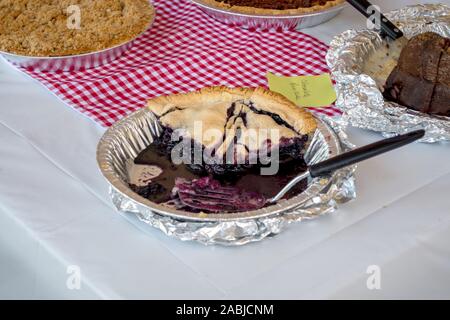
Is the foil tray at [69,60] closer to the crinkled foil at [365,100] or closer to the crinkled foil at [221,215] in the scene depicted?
the crinkled foil at [221,215]

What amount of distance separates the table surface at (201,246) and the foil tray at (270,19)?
481mm

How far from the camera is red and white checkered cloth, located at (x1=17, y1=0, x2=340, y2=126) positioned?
57.1 inches

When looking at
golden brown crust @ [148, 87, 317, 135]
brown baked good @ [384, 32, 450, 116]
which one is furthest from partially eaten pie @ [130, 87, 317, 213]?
brown baked good @ [384, 32, 450, 116]

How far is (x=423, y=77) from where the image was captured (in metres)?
1.35

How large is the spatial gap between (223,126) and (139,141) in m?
0.17

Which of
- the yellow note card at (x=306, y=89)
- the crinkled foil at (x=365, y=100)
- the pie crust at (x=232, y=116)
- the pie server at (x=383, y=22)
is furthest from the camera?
the pie server at (x=383, y=22)

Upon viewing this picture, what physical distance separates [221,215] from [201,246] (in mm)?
78

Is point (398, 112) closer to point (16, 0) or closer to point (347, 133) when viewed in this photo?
point (347, 133)

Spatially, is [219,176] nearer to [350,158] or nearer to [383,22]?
[350,158]

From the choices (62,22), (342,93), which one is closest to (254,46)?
(342,93)

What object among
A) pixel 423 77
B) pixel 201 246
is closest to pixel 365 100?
pixel 423 77

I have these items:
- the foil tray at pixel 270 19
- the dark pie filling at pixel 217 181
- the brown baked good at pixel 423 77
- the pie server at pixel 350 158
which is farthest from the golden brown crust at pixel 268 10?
the pie server at pixel 350 158

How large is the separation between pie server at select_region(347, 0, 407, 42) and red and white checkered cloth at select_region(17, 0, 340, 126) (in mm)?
142

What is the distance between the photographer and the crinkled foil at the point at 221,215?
3.30 ft
